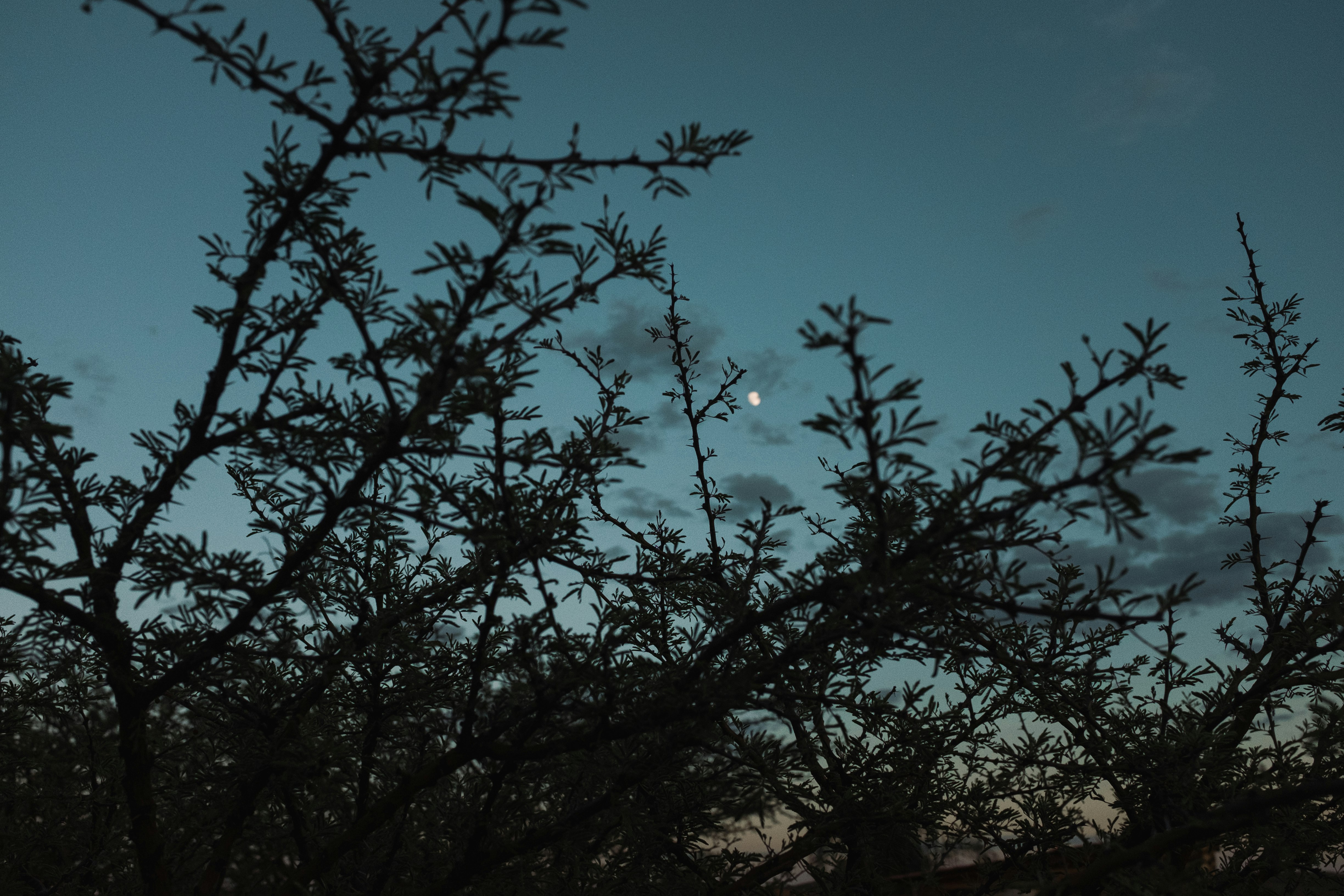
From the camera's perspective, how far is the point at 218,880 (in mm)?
2771

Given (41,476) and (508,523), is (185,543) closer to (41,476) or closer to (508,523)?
(41,476)

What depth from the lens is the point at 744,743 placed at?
118 inches

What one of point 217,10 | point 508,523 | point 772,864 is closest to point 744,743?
point 772,864

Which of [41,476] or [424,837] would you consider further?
[424,837]

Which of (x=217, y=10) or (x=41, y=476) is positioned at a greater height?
(x=217, y=10)

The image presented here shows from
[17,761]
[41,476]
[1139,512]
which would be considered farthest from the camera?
[17,761]

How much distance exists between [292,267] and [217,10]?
66cm

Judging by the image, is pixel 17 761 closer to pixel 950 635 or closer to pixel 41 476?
pixel 41 476

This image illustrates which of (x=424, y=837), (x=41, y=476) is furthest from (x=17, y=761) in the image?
(x=41, y=476)

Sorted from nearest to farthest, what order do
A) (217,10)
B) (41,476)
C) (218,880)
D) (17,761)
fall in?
(217,10), (41,476), (218,880), (17,761)

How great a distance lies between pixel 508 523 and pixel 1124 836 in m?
2.65

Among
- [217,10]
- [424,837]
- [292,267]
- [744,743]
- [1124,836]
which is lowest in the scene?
[1124,836]

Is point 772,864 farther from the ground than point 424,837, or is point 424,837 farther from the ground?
point 424,837

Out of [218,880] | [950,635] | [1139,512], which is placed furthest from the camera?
[218,880]
